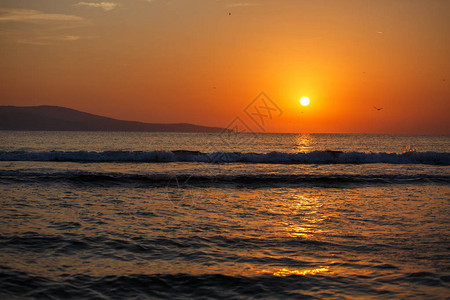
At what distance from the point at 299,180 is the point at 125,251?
1402 centimetres

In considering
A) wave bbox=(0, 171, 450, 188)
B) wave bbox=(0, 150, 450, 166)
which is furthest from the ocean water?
wave bbox=(0, 150, 450, 166)

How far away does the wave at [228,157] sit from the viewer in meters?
31.0

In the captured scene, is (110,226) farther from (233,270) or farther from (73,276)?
(233,270)

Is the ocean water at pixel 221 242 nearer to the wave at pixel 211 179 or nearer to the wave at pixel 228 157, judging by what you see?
the wave at pixel 211 179

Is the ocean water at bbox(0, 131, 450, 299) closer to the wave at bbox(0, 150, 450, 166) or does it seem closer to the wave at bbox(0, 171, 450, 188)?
the wave at bbox(0, 171, 450, 188)

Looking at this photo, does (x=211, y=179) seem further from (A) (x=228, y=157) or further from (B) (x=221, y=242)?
(A) (x=228, y=157)

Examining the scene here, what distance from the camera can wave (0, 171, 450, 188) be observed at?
1805 centimetres

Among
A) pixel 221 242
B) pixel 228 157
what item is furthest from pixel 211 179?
pixel 228 157

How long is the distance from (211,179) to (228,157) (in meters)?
14.1

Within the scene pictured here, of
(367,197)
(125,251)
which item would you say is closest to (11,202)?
(125,251)

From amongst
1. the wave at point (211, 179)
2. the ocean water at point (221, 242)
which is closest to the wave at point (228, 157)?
the wave at point (211, 179)

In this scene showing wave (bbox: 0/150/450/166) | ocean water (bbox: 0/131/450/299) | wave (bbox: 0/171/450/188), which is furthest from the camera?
wave (bbox: 0/150/450/166)

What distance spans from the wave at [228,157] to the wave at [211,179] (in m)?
10.3

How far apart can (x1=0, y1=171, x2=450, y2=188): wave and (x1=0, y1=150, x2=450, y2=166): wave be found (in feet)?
33.7
